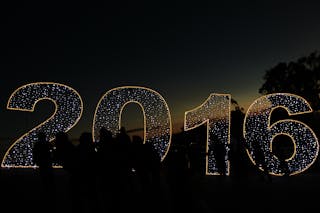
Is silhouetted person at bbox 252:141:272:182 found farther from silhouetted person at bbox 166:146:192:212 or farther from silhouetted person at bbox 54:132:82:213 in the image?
silhouetted person at bbox 166:146:192:212

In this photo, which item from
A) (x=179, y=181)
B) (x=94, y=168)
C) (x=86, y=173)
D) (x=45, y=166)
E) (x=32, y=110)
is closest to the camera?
(x=179, y=181)

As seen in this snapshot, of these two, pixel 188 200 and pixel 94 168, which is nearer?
pixel 188 200

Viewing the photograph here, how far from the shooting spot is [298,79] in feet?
137

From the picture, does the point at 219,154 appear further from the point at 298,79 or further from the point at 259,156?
the point at 298,79

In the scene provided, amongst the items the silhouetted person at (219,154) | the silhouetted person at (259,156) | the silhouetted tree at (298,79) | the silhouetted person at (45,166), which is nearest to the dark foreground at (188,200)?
the silhouetted person at (45,166)

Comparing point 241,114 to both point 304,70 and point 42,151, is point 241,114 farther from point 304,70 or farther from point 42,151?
point 42,151

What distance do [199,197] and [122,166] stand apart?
241 cm

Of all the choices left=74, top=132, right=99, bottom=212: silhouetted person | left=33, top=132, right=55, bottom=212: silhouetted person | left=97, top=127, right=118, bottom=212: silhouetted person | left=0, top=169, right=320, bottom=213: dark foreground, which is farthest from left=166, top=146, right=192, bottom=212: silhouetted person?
left=33, top=132, right=55, bottom=212: silhouetted person

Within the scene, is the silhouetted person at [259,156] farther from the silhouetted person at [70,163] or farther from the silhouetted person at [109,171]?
the silhouetted person at [70,163]

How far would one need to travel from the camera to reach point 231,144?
15.1 meters

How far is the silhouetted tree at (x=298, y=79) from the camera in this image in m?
40.7

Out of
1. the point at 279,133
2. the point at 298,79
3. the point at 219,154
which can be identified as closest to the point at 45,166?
the point at 219,154

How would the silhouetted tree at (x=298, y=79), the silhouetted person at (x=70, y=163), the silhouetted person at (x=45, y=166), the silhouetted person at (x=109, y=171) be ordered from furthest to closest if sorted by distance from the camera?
the silhouetted tree at (x=298, y=79) < the silhouetted person at (x=45, y=166) < the silhouetted person at (x=109, y=171) < the silhouetted person at (x=70, y=163)

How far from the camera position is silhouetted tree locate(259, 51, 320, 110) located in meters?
40.7
